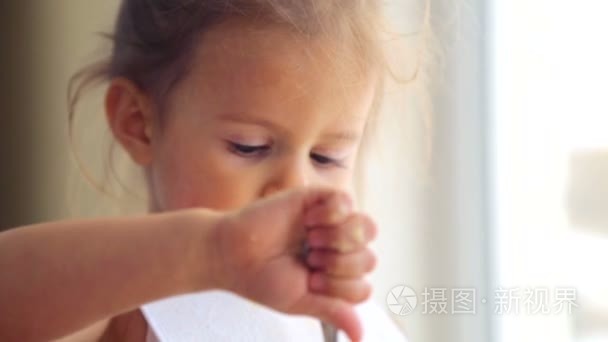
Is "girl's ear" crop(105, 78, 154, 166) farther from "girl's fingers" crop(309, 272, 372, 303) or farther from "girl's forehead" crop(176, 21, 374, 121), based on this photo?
"girl's fingers" crop(309, 272, 372, 303)

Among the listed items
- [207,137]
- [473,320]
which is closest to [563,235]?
[473,320]

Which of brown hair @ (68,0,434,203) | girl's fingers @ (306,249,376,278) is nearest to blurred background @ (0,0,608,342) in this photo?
brown hair @ (68,0,434,203)

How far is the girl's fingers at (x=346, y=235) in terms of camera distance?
329 mm

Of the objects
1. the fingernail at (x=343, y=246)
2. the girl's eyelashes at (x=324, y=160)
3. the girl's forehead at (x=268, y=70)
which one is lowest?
the fingernail at (x=343, y=246)

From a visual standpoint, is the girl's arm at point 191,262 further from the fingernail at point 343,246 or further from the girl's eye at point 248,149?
the girl's eye at point 248,149

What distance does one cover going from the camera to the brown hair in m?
0.49

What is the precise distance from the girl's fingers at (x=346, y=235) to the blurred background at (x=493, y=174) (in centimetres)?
23

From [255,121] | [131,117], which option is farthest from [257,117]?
[131,117]

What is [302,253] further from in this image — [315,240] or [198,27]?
[198,27]

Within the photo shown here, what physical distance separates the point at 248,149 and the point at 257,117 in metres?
0.02

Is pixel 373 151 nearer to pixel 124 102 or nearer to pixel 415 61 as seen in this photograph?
pixel 415 61

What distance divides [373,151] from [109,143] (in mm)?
201

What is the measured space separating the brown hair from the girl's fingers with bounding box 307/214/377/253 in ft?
0.60

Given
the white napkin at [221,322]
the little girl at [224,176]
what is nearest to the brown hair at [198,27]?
the little girl at [224,176]
